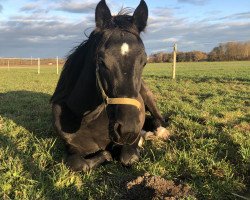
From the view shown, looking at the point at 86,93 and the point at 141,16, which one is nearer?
the point at 141,16

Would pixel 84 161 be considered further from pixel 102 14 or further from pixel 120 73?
pixel 102 14

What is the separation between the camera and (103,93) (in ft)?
12.4

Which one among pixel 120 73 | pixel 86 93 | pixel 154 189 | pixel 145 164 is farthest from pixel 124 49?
pixel 145 164

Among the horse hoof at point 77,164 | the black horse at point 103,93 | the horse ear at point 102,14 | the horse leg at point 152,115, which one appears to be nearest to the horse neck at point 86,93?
the black horse at point 103,93

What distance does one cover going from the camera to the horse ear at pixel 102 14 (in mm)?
3954

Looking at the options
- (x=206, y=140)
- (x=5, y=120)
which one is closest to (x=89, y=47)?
(x=206, y=140)

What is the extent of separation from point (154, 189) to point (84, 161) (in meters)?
1.23

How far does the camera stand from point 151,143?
5539mm

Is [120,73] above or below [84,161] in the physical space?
above

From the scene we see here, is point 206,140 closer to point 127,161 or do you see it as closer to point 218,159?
point 218,159

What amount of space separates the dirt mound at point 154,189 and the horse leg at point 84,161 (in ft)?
2.93

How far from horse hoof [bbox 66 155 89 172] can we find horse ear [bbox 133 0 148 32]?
66.3 inches

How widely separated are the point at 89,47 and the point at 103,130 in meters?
1.08

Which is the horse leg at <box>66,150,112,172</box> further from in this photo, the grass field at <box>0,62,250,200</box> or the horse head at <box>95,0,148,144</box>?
the horse head at <box>95,0,148,144</box>
